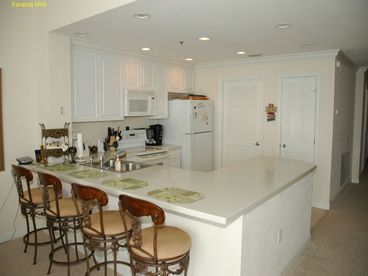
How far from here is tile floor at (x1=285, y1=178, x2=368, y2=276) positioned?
303cm

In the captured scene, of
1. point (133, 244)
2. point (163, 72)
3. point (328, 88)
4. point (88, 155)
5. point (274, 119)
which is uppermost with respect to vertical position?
point (163, 72)

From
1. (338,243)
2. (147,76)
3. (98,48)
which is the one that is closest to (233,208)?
(338,243)

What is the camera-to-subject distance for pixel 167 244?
1992mm

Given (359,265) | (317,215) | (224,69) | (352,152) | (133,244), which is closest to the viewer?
(133,244)

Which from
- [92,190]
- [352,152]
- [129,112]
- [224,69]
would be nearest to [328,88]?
[224,69]

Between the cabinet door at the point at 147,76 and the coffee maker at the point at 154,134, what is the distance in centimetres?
73

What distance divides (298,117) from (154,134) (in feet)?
8.20

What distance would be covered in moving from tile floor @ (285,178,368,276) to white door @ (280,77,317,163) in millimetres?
977

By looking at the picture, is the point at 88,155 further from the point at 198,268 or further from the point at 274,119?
the point at 274,119

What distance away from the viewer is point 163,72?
209 inches

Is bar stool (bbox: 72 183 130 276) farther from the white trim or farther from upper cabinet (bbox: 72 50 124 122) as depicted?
the white trim

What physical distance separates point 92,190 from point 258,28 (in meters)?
2.42

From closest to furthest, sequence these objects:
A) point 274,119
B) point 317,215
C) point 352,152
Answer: point 317,215 → point 274,119 → point 352,152

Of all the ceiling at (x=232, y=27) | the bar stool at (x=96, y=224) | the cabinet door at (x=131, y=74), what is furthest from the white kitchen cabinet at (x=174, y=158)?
the bar stool at (x=96, y=224)
